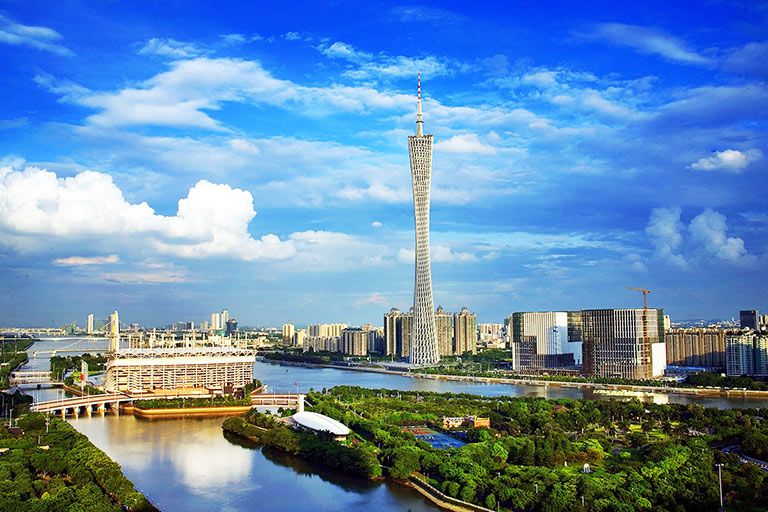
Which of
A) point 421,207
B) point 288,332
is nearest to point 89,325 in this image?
point 288,332

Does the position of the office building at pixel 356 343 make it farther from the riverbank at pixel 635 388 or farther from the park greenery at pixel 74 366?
the riverbank at pixel 635 388

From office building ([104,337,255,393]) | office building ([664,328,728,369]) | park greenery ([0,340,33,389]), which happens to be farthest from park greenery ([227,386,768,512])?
office building ([664,328,728,369])

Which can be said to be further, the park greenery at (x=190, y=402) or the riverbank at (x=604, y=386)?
the riverbank at (x=604, y=386)

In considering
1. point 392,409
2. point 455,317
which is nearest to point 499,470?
point 392,409

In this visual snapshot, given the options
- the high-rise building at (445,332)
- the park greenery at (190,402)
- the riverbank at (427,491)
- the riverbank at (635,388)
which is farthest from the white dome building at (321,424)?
the high-rise building at (445,332)

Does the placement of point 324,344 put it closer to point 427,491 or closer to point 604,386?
point 604,386

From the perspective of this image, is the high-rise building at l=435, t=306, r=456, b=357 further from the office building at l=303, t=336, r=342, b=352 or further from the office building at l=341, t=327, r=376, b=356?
the office building at l=303, t=336, r=342, b=352

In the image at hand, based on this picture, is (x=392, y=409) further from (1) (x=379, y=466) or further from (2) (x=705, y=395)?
(2) (x=705, y=395)
